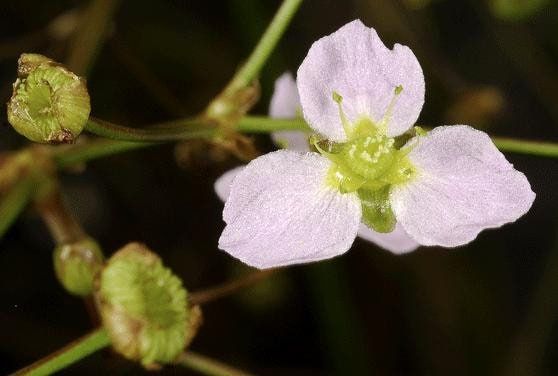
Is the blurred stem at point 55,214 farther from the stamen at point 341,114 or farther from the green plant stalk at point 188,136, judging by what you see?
the stamen at point 341,114

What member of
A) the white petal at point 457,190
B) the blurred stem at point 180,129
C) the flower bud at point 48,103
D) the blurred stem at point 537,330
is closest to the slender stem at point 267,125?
the blurred stem at point 180,129

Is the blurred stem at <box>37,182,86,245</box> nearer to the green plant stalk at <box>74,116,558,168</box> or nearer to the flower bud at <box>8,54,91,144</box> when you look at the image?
the green plant stalk at <box>74,116,558,168</box>

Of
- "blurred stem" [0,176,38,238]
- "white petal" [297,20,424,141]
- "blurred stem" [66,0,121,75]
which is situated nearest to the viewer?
"white petal" [297,20,424,141]

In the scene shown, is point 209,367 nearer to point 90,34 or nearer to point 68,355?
point 68,355

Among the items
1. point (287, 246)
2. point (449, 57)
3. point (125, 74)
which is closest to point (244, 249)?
point (287, 246)

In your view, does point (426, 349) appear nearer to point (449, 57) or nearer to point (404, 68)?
point (449, 57)

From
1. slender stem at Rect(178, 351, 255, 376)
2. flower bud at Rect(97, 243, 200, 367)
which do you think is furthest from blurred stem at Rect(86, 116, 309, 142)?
slender stem at Rect(178, 351, 255, 376)
